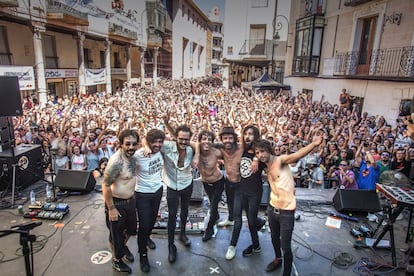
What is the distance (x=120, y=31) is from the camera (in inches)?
854

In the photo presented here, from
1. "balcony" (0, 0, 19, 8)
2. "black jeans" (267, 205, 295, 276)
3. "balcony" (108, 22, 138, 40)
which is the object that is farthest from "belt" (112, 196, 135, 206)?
"balcony" (108, 22, 138, 40)

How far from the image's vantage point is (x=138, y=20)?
2614 centimetres

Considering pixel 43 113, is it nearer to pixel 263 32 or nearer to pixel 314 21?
pixel 314 21

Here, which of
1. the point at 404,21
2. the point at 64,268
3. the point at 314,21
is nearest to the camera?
the point at 64,268

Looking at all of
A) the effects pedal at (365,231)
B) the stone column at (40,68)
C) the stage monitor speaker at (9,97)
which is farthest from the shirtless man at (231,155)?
the stone column at (40,68)

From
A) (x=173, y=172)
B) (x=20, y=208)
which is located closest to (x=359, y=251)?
(x=173, y=172)

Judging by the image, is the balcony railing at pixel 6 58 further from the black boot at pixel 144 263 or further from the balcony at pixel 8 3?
the black boot at pixel 144 263

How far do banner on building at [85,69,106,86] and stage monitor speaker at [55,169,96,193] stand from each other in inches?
548

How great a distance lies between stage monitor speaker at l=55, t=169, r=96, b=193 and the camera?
17.8ft

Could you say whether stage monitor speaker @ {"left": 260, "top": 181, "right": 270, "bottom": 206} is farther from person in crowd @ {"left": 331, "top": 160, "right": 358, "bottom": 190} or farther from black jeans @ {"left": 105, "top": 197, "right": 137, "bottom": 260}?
black jeans @ {"left": 105, "top": 197, "right": 137, "bottom": 260}

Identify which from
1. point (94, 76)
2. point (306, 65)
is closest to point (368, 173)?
point (306, 65)

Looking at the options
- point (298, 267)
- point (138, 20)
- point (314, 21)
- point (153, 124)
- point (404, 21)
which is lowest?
point (298, 267)

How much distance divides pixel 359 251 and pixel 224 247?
203 centimetres

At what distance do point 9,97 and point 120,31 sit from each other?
1866 cm
